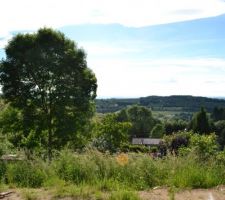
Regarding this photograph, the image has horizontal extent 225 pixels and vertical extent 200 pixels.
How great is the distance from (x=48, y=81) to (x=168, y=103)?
529ft

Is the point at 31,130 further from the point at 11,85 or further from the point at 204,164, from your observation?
the point at 204,164

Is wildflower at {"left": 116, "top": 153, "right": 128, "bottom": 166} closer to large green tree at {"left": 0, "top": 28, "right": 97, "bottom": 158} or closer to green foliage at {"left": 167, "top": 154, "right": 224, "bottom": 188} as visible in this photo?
green foliage at {"left": 167, "top": 154, "right": 224, "bottom": 188}

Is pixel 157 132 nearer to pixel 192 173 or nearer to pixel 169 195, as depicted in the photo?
pixel 192 173

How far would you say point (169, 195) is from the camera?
710 cm

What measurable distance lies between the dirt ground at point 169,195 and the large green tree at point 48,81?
18.3m

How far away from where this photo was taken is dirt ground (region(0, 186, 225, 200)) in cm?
704

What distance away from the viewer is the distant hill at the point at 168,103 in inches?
6521

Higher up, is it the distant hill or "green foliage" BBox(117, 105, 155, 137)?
the distant hill

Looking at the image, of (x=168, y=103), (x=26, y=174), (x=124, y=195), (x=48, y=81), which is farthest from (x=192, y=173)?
(x=168, y=103)

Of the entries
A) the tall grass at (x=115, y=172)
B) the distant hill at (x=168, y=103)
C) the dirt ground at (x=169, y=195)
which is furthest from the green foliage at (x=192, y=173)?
the distant hill at (x=168, y=103)

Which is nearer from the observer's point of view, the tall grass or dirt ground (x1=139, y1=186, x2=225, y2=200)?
dirt ground (x1=139, y1=186, x2=225, y2=200)

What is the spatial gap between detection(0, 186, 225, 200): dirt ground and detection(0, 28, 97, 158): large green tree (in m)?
18.3

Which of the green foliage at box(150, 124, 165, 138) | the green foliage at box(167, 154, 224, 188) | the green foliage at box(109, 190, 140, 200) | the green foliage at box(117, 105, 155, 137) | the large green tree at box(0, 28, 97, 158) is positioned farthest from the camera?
the green foliage at box(117, 105, 155, 137)

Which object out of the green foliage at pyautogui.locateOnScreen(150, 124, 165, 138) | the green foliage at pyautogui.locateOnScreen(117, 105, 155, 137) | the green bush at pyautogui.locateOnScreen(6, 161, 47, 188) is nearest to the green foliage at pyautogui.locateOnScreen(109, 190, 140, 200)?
the green bush at pyautogui.locateOnScreen(6, 161, 47, 188)
